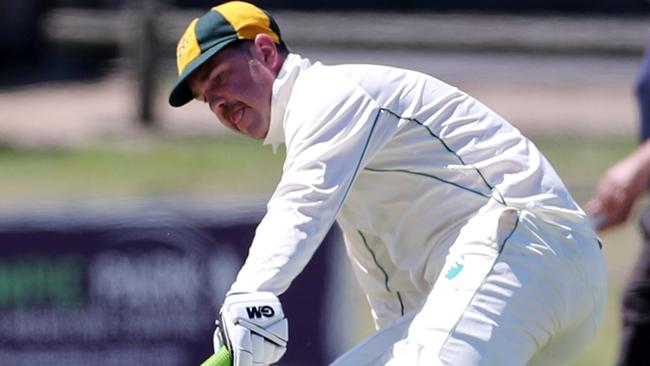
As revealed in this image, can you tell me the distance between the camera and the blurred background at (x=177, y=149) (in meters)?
7.61

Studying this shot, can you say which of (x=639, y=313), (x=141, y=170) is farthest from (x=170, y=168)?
(x=639, y=313)

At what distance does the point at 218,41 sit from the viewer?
14.7ft

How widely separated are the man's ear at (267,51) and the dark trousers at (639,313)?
227 cm

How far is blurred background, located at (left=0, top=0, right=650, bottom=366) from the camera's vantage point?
7.61 metres

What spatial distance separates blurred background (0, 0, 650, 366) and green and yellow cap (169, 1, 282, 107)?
3.17 m

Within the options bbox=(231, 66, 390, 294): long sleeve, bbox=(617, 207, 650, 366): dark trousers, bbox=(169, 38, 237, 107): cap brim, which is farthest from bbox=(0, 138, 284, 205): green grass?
bbox=(231, 66, 390, 294): long sleeve

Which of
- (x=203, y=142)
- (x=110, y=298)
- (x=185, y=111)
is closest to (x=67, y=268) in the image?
(x=110, y=298)

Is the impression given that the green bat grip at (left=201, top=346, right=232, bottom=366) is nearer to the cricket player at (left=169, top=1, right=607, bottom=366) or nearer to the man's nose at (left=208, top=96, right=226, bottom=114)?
the cricket player at (left=169, top=1, right=607, bottom=366)

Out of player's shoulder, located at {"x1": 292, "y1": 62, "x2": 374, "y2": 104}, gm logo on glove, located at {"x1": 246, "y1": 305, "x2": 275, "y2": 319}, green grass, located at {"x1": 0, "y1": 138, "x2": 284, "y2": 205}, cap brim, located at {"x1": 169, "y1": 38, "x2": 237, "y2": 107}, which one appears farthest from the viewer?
green grass, located at {"x1": 0, "y1": 138, "x2": 284, "y2": 205}

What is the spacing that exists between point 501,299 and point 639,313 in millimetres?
2252

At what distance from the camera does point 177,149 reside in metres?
14.6

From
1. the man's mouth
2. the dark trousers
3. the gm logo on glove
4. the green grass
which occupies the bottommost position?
the green grass

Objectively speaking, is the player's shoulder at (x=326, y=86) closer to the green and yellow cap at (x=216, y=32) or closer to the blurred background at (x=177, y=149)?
the green and yellow cap at (x=216, y=32)

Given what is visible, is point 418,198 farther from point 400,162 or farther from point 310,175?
point 310,175
